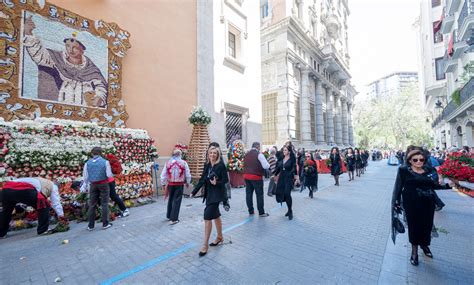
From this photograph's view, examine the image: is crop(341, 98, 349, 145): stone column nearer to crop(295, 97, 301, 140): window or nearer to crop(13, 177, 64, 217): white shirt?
crop(295, 97, 301, 140): window

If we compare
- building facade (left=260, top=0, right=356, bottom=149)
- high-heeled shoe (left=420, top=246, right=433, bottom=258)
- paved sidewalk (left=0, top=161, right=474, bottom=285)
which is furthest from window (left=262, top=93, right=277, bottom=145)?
high-heeled shoe (left=420, top=246, right=433, bottom=258)

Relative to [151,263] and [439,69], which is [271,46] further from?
[151,263]

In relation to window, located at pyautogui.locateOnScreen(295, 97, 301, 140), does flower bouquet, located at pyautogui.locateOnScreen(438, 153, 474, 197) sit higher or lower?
lower

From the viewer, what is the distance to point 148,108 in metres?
9.23

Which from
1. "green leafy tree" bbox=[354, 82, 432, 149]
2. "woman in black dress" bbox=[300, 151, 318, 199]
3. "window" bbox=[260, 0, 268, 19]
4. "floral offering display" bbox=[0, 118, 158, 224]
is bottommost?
"woman in black dress" bbox=[300, 151, 318, 199]

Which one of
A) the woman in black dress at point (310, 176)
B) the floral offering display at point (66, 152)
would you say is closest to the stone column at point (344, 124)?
the woman in black dress at point (310, 176)

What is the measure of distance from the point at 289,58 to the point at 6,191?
1953 centimetres

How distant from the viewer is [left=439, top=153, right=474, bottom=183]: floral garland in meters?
5.96

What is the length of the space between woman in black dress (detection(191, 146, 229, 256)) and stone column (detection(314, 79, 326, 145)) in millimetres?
22359

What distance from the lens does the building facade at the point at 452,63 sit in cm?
1366

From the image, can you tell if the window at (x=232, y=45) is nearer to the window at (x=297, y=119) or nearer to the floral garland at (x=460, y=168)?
the window at (x=297, y=119)

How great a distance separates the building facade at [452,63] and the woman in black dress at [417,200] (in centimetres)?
735

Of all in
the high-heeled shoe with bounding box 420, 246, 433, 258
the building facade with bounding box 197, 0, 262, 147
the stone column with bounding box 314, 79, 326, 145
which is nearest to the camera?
the high-heeled shoe with bounding box 420, 246, 433, 258

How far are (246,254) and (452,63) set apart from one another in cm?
2369
